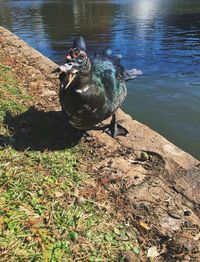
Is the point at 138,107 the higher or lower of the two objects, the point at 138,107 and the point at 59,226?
the lower

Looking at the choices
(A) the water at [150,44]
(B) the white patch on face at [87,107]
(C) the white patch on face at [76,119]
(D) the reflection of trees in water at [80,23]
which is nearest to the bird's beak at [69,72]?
(B) the white patch on face at [87,107]

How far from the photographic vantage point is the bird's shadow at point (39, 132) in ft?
18.0

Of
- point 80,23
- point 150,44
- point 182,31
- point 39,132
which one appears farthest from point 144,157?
point 80,23

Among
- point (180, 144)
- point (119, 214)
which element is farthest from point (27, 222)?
point (180, 144)

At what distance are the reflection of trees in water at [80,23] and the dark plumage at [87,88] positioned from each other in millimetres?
12853

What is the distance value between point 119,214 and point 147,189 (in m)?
0.59

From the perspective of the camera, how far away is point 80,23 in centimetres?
2517

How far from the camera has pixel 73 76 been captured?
472 cm

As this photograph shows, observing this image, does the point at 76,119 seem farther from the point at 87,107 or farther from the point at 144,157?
the point at 144,157

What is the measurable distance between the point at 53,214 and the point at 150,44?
46.0 feet

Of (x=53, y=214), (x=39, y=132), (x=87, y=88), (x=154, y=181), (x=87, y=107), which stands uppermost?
(x=87, y=88)

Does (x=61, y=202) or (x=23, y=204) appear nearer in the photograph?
(x=23, y=204)

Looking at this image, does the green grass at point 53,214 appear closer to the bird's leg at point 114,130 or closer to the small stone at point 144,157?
the small stone at point 144,157

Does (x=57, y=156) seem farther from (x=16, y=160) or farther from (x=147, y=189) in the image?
(x=147, y=189)
